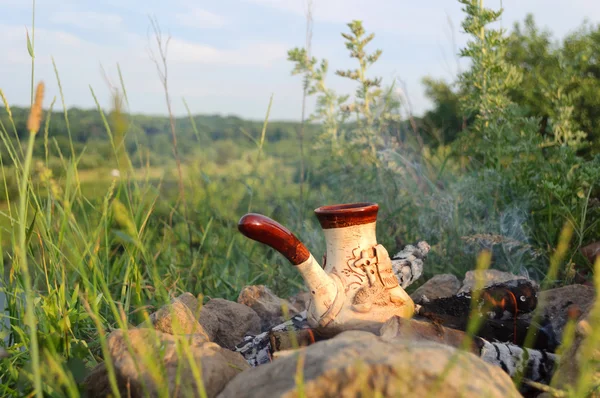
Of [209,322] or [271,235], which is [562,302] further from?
[209,322]

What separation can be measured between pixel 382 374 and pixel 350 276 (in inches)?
31.2

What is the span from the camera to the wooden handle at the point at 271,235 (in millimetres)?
1887

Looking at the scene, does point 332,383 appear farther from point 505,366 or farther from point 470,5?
point 470,5

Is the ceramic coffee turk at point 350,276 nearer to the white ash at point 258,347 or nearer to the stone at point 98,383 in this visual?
the white ash at point 258,347

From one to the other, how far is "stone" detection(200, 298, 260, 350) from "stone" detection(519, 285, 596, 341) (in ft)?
3.55

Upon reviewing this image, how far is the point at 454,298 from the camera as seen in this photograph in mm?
2357

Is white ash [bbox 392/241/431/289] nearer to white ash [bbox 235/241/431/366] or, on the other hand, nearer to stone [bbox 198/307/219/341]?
white ash [bbox 235/241/431/366]

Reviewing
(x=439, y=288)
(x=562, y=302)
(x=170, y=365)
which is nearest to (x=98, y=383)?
→ (x=170, y=365)

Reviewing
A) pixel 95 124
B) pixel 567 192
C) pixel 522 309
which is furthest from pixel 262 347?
pixel 95 124

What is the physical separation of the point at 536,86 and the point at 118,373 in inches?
172

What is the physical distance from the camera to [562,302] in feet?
7.85

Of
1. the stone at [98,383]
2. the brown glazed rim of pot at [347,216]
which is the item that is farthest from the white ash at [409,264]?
the stone at [98,383]

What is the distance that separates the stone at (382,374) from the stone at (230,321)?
0.98 metres

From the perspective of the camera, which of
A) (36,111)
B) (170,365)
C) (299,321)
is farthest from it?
(299,321)
